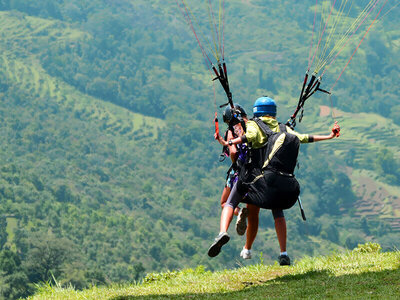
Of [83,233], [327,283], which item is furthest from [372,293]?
[83,233]

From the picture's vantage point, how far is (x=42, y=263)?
290 feet

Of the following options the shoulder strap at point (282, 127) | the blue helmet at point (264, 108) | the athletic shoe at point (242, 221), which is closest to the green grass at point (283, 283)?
the athletic shoe at point (242, 221)

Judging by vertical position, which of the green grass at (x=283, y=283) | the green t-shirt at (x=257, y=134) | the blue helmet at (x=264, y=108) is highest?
the blue helmet at (x=264, y=108)

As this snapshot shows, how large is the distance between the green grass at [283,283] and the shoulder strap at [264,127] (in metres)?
1.51

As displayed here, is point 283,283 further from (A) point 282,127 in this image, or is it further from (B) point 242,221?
(A) point 282,127

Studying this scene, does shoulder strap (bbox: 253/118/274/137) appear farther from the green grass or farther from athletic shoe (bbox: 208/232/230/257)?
the green grass

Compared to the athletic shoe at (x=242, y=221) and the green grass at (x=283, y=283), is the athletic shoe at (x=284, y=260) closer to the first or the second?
the green grass at (x=283, y=283)

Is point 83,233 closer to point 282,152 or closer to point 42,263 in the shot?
point 42,263

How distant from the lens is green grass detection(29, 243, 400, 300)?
5945 mm

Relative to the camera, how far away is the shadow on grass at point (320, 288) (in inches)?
→ 226

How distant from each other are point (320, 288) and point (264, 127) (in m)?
1.91

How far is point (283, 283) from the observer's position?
259 inches

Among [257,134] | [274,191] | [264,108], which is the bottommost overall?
[274,191]

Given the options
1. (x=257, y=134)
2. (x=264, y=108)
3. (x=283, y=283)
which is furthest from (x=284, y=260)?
(x=264, y=108)
